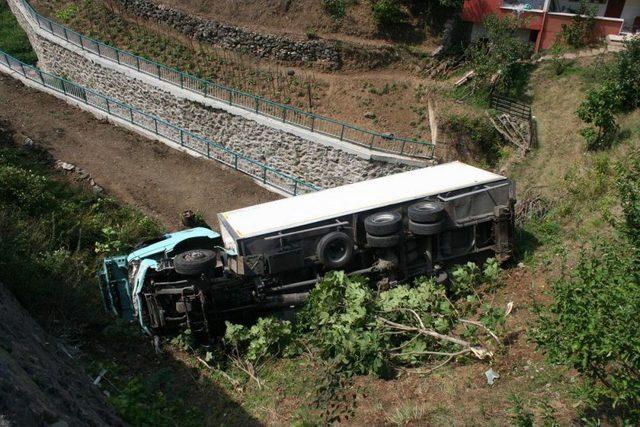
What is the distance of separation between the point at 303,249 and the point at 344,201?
1.52 m

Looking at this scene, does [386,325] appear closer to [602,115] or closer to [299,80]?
[602,115]

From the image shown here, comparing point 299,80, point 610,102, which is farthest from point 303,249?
point 299,80

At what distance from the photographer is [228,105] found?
20.8 m

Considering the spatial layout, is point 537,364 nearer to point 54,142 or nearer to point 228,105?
point 228,105

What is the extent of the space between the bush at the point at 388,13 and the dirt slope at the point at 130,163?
1041cm

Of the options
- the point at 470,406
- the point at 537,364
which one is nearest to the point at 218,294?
the point at 470,406

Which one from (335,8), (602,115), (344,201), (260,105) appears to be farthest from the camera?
(335,8)

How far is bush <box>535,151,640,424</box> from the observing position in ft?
18.0

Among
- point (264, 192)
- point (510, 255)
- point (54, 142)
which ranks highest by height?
point (510, 255)

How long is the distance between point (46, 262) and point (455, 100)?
16512mm

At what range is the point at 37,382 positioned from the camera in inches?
206

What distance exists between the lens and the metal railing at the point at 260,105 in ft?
63.4

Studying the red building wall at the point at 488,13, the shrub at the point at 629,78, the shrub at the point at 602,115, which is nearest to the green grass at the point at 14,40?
the red building wall at the point at 488,13

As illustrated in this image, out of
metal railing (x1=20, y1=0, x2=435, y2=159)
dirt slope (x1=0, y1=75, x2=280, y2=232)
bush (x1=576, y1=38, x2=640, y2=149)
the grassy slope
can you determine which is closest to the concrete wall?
metal railing (x1=20, y1=0, x2=435, y2=159)
